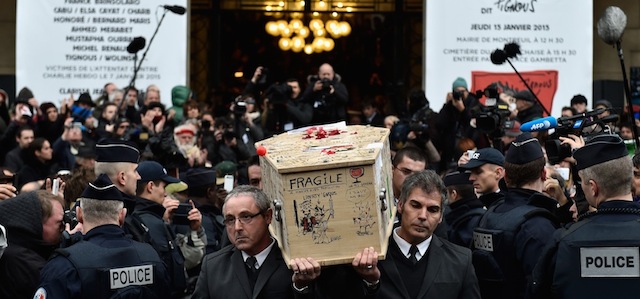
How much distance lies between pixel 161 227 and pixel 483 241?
2240 millimetres

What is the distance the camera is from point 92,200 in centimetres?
679

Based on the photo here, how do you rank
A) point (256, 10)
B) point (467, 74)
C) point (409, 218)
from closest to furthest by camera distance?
point (409, 218) → point (467, 74) → point (256, 10)

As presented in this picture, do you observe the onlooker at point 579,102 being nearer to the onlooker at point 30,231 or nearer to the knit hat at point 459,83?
the knit hat at point 459,83

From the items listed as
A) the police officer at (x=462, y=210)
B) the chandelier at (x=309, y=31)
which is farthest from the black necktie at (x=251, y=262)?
the chandelier at (x=309, y=31)

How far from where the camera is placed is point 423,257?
20.7 ft

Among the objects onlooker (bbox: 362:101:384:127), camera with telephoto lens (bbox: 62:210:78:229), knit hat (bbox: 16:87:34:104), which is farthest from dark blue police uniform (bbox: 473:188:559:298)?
knit hat (bbox: 16:87:34:104)

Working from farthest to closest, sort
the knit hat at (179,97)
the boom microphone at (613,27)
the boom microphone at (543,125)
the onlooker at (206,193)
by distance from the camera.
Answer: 1. the knit hat at (179,97)
2. the onlooker at (206,193)
3. the boom microphone at (613,27)
4. the boom microphone at (543,125)

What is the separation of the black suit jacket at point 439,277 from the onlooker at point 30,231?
78.1 inches

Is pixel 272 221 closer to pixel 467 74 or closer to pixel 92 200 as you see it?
pixel 92 200

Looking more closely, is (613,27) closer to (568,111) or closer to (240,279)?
(240,279)

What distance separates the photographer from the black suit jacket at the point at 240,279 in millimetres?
6223

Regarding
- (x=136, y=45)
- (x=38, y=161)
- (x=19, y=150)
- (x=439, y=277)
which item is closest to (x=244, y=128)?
(x=136, y=45)

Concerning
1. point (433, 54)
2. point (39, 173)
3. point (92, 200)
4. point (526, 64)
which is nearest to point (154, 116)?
point (39, 173)

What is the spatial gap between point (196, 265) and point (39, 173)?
5.32 metres
